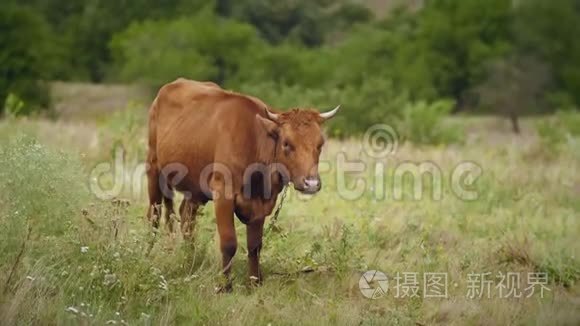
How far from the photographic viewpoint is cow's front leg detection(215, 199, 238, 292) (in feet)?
23.3

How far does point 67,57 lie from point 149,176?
121 ft

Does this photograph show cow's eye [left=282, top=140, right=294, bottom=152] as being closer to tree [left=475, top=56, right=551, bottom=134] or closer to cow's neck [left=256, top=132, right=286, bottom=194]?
cow's neck [left=256, top=132, right=286, bottom=194]

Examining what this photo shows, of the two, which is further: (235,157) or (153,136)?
(153,136)

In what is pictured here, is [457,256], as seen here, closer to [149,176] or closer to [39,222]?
[149,176]

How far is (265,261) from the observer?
7.89 m

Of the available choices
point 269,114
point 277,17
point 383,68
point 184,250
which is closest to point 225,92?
point 269,114

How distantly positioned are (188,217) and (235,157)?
0.98 meters

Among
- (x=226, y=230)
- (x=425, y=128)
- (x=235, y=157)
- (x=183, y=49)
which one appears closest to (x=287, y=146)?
(x=235, y=157)

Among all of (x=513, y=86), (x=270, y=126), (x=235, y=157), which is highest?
(x=270, y=126)

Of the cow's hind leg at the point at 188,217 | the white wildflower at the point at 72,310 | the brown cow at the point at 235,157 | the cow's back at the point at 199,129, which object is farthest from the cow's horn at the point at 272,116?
the white wildflower at the point at 72,310

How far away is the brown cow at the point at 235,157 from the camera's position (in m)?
6.77

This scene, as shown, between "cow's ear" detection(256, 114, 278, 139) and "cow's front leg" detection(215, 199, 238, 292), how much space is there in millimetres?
705

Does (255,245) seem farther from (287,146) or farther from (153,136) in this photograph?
(153,136)

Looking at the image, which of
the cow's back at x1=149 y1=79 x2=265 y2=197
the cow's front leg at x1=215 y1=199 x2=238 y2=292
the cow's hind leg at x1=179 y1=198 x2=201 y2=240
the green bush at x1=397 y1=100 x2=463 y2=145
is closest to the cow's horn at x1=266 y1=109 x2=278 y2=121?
the cow's back at x1=149 y1=79 x2=265 y2=197
